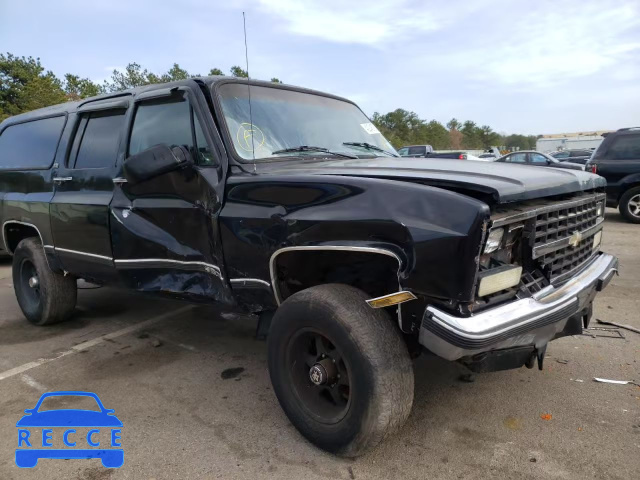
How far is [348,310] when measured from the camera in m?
2.26

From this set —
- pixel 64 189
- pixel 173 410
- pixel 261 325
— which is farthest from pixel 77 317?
pixel 261 325

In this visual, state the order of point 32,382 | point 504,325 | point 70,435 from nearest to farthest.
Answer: point 504,325 → point 70,435 → point 32,382

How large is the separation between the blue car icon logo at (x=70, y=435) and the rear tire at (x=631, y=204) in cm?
1012

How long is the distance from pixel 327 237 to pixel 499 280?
809mm

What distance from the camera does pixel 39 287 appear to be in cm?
450

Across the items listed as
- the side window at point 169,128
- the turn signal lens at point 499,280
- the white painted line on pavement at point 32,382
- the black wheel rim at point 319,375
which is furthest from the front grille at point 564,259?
the white painted line on pavement at point 32,382

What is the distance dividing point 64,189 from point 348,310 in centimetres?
297

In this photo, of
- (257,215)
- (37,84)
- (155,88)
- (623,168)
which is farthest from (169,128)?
(37,84)

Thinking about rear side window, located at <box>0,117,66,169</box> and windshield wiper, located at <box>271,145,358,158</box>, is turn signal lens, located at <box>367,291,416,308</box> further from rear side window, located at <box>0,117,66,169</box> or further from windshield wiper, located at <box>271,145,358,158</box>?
rear side window, located at <box>0,117,66,169</box>

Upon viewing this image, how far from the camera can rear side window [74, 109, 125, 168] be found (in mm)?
3678

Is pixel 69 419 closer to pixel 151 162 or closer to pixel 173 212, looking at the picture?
pixel 173 212

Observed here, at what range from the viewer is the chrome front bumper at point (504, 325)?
200 centimetres

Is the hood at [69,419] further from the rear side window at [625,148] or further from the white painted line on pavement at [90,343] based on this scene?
the rear side window at [625,148]

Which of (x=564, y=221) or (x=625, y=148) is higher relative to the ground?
(x=625, y=148)
